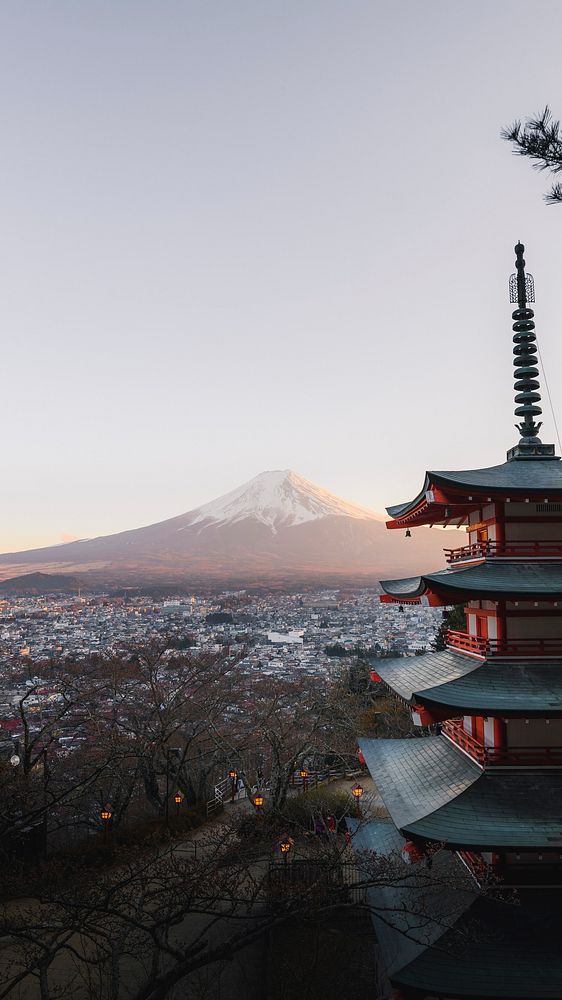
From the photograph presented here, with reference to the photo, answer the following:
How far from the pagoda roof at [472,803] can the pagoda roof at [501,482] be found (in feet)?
13.0

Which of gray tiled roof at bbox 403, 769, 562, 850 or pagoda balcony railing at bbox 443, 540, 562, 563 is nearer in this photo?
gray tiled roof at bbox 403, 769, 562, 850

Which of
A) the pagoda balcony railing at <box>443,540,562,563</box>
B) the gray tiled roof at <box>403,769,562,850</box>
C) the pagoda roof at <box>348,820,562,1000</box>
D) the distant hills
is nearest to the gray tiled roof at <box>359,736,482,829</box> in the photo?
the gray tiled roof at <box>403,769,562,850</box>

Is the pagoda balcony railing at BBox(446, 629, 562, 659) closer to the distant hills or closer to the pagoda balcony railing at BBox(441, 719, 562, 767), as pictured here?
the pagoda balcony railing at BBox(441, 719, 562, 767)

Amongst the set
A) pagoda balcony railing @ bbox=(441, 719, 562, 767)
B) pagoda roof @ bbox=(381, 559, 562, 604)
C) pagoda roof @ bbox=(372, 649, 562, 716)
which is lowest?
pagoda balcony railing @ bbox=(441, 719, 562, 767)

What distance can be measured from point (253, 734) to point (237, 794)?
7.59 feet

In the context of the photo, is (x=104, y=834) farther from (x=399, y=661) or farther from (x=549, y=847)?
(x=549, y=847)

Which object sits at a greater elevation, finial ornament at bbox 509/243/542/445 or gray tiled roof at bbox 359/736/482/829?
finial ornament at bbox 509/243/542/445

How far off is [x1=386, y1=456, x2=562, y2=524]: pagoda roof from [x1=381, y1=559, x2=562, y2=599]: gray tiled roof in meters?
1.04

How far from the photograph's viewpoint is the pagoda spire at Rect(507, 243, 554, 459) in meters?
10.6

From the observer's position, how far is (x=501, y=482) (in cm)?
942

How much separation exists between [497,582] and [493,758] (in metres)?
2.55

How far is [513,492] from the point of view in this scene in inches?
360

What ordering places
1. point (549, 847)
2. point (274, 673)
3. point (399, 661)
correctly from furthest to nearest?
point (274, 673) → point (399, 661) → point (549, 847)

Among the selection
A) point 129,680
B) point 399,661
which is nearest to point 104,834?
point 129,680
